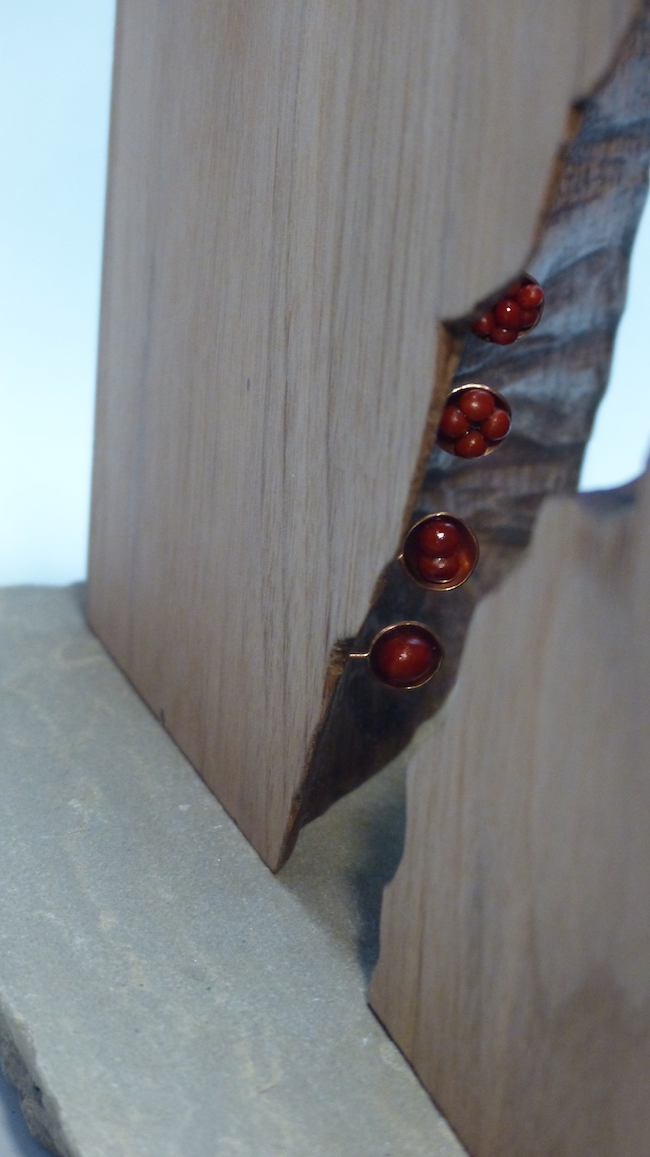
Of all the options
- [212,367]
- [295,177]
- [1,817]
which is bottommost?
[1,817]

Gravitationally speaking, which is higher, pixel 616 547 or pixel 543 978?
pixel 616 547

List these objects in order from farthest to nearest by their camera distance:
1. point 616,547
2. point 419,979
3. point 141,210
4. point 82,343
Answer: point 82,343 → point 141,210 → point 419,979 → point 616,547

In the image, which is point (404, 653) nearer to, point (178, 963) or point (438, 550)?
point (438, 550)

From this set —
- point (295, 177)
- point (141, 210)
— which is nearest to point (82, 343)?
point (141, 210)

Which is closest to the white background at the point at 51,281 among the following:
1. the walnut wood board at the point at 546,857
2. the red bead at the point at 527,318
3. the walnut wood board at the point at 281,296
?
the walnut wood board at the point at 281,296

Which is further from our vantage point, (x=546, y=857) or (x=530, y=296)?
(x=530, y=296)

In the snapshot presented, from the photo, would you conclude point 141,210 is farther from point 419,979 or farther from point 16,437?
point 419,979

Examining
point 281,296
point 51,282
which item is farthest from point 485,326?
point 51,282
